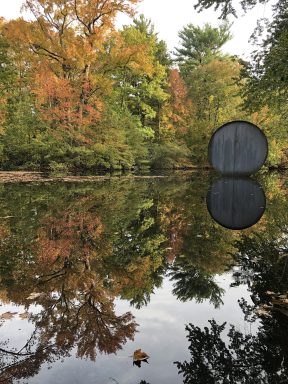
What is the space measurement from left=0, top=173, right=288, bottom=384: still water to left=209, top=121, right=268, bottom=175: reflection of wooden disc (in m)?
8.06

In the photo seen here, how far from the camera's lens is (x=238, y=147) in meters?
13.0

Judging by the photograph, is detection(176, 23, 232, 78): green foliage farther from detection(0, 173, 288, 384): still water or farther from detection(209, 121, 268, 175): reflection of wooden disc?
detection(0, 173, 288, 384): still water

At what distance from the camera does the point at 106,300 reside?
2.65m

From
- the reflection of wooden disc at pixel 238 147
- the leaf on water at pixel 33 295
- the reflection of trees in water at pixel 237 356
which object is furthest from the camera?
the reflection of wooden disc at pixel 238 147

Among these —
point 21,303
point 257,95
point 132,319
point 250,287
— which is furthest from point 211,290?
point 257,95

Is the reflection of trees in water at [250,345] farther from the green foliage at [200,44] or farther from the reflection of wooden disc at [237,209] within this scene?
the green foliage at [200,44]

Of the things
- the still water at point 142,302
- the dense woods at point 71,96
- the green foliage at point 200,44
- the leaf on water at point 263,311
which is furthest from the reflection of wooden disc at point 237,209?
the green foliage at point 200,44

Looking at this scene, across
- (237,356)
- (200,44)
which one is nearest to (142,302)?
(237,356)

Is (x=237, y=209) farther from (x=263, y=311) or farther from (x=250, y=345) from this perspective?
(x=250, y=345)

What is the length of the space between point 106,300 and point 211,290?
0.89 metres

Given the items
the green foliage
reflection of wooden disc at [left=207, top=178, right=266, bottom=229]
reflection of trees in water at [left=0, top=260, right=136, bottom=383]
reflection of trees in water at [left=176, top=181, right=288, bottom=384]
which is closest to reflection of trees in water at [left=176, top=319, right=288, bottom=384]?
reflection of trees in water at [left=176, top=181, right=288, bottom=384]

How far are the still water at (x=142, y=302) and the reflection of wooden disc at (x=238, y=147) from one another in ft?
26.4

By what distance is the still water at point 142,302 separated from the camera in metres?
1.79

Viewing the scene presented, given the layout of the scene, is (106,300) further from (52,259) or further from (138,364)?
(52,259)
